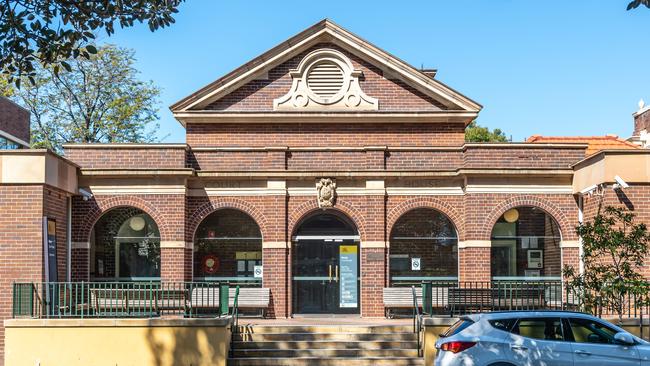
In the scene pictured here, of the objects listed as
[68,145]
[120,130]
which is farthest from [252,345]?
[120,130]

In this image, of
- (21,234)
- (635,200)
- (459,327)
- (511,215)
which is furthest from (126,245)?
(635,200)

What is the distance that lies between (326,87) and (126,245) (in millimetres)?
6599

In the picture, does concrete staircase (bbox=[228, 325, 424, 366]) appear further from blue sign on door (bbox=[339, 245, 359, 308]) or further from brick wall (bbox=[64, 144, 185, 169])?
brick wall (bbox=[64, 144, 185, 169])

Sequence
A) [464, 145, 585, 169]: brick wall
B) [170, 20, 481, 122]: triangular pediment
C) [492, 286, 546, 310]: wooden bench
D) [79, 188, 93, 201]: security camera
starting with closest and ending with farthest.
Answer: [492, 286, 546, 310]: wooden bench → [79, 188, 93, 201]: security camera → [464, 145, 585, 169]: brick wall → [170, 20, 481, 122]: triangular pediment

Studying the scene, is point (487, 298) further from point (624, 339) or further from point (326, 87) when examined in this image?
point (326, 87)

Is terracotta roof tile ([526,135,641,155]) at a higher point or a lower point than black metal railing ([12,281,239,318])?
higher

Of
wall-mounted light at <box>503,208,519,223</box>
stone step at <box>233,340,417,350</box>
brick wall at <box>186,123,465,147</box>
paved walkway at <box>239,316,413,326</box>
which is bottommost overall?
stone step at <box>233,340,417,350</box>

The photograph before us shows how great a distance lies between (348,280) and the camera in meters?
22.6

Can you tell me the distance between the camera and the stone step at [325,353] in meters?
17.8

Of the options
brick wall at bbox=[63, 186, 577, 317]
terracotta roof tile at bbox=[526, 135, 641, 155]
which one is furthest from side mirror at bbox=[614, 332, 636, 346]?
terracotta roof tile at bbox=[526, 135, 641, 155]

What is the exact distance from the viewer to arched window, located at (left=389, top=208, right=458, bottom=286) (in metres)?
22.7

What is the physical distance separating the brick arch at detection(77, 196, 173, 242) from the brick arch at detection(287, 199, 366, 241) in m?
2.99

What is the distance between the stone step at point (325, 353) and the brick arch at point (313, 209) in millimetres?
4782

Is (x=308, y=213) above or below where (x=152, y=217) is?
above
